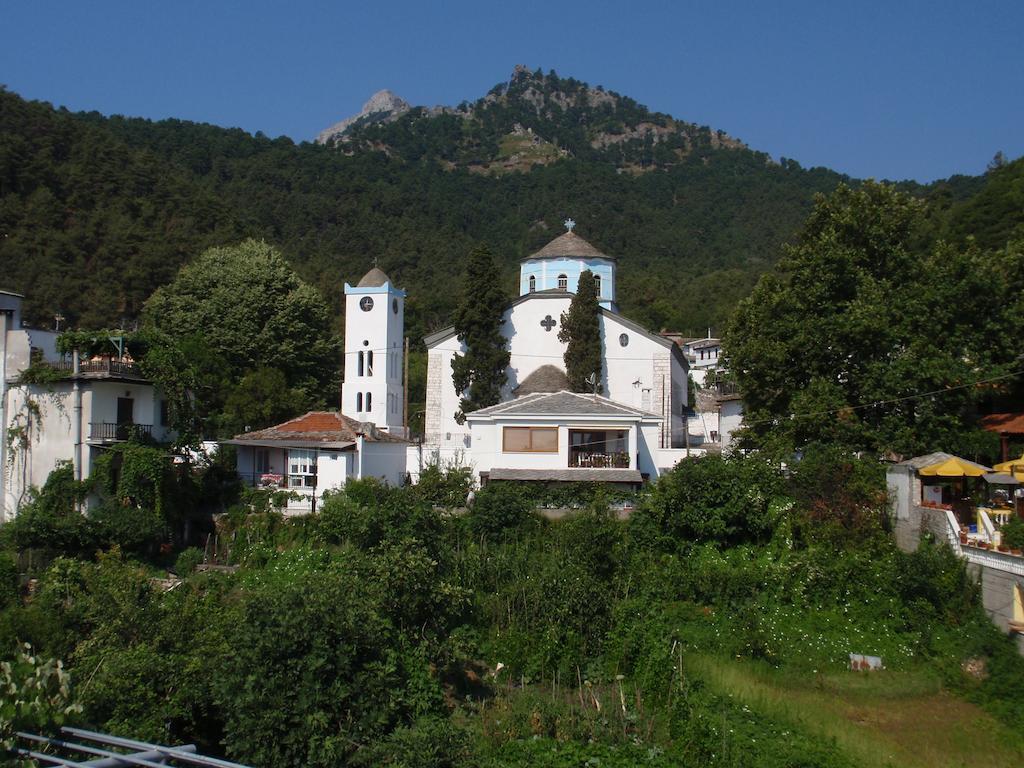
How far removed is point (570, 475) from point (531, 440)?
6.12 ft

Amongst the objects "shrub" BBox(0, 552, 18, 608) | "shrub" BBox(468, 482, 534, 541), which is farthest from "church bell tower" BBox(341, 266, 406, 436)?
"shrub" BBox(0, 552, 18, 608)

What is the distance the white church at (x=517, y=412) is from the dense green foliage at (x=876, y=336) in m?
5.04

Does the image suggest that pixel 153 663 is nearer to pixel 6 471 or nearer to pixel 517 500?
pixel 517 500

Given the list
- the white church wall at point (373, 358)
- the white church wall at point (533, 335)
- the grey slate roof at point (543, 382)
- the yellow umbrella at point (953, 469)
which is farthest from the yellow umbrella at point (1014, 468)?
the white church wall at point (373, 358)

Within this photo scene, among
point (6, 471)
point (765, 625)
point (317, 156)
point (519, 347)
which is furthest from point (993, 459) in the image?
point (317, 156)

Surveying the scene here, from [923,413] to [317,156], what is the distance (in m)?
103

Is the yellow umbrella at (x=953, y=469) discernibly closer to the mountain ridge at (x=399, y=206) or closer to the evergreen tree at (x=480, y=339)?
the mountain ridge at (x=399, y=206)

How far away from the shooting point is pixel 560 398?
2956 cm

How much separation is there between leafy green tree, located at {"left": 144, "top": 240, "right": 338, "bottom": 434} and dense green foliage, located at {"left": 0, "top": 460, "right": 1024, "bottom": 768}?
15024mm

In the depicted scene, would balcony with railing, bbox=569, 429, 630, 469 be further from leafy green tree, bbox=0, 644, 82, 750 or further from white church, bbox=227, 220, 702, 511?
leafy green tree, bbox=0, 644, 82, 750

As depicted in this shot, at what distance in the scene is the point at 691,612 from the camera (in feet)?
63.2

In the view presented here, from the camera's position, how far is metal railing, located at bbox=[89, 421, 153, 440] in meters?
24.0

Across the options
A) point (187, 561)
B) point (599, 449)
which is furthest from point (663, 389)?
point (187, 561)

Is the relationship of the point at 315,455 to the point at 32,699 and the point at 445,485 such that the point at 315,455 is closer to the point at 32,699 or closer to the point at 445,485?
the point at 445,485
